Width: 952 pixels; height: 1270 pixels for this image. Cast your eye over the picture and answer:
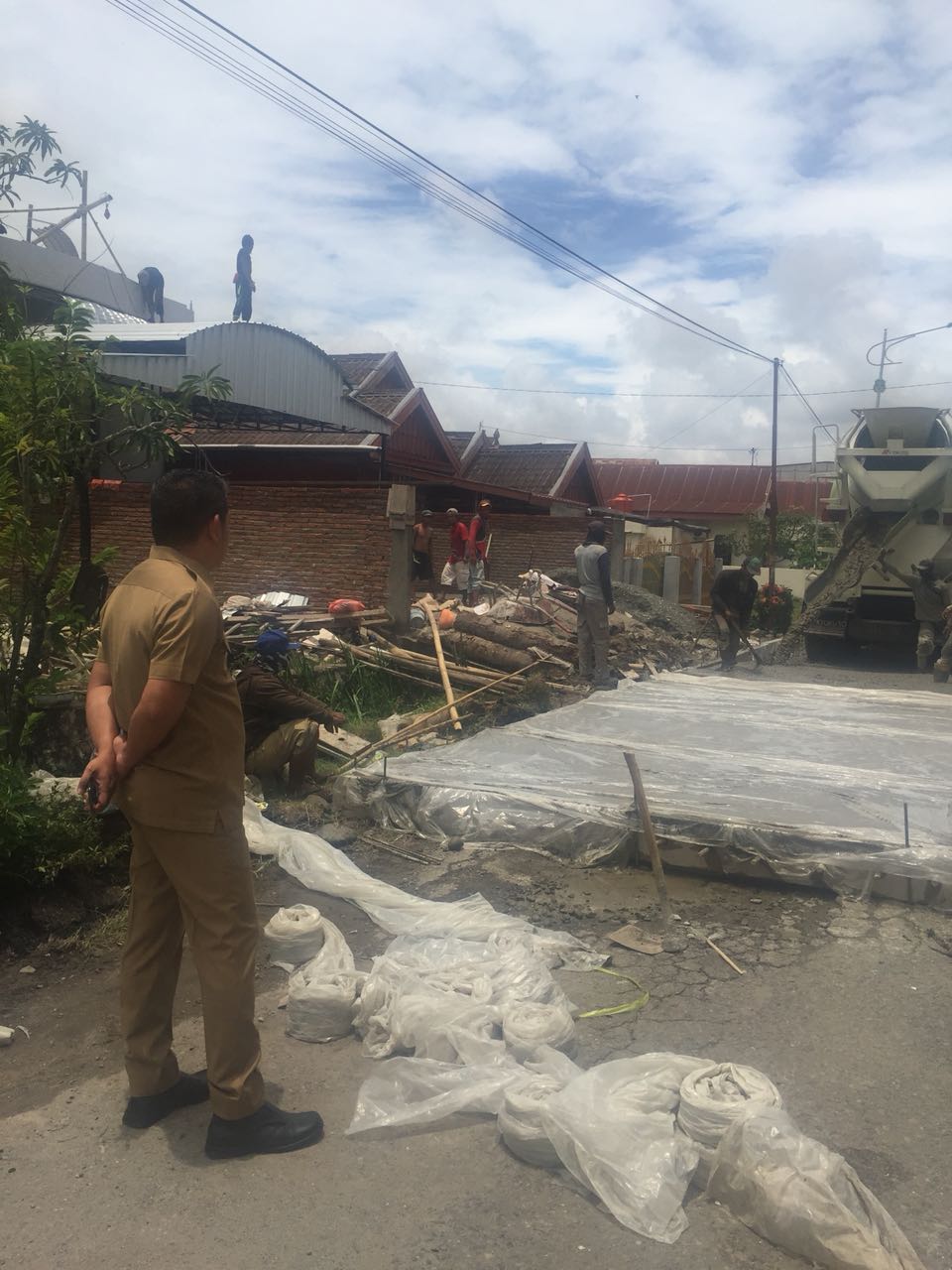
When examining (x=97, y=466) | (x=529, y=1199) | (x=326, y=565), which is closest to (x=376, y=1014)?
(x=529, y=1199)

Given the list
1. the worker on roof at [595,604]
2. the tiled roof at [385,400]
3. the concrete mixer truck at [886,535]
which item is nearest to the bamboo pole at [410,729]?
the worker on roof at [595,604]

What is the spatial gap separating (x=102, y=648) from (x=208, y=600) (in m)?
0.41

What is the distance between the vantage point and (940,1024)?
11.4ft

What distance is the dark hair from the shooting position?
2816mm

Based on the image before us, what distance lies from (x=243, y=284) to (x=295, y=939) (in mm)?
16324

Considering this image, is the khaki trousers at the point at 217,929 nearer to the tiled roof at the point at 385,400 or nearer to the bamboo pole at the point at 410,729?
the bamboo pole at the point at 410,729

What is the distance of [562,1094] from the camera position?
8.91 feet

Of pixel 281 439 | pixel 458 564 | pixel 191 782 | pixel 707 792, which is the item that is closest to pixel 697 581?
pixel 458 564

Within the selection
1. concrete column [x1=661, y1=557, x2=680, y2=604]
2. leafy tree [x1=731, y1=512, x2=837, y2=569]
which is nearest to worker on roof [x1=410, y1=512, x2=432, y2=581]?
concrete column [x1=661, y1=557, x2=680, y2=604]

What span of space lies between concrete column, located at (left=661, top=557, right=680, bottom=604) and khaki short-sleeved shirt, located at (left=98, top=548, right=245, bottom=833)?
2084cm

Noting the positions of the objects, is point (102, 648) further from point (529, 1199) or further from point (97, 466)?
point (97, 466)

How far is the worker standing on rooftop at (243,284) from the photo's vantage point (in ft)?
59.3

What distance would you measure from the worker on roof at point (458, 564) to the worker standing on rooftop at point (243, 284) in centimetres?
552

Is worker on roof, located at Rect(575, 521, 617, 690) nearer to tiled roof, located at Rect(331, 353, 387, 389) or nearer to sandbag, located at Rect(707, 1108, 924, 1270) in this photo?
sandbag, located at Rect(707, 1108, 924, 1270)
